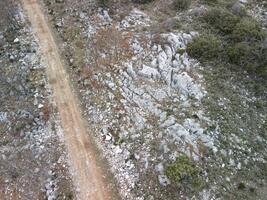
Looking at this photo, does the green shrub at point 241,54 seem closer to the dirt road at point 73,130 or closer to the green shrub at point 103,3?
the green shrub at point 103,3

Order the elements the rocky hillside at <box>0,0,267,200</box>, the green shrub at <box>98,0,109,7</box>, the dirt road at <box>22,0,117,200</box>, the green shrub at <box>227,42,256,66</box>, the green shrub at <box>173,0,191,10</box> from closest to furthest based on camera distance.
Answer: the dirt road at <box>22,0,117,200</box> < the rocky hillside at <box>0,0,267,200</box> < the green shrub at <box>227,42,256,66</box> < the green shrub at <box>98,0,109,7</box> < the green shrub at <box>173,0,191,10</box>

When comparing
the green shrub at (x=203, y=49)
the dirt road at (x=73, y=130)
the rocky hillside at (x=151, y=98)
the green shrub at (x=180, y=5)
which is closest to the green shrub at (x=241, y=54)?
the rocky hillside at (x=151, y=98)

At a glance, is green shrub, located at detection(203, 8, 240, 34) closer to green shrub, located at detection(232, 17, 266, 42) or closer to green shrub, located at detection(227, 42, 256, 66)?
green shrub, located at detection(232, 17, 266, 42)

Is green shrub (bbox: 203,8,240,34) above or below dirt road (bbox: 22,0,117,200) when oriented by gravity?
above

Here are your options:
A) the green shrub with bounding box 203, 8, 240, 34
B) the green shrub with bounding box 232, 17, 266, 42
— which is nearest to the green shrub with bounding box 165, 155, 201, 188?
the green shrub with bounding box 232, 17, 266, 42

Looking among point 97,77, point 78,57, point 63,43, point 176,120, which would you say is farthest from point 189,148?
point 63,43

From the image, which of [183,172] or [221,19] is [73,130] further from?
[221,19]
